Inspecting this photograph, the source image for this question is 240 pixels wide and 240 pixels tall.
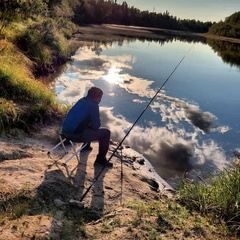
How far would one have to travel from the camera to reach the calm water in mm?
9375

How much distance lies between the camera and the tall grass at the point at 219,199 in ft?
16.0

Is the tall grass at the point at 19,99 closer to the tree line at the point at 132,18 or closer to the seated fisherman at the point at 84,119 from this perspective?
the seated fisherman at the point at 84,119

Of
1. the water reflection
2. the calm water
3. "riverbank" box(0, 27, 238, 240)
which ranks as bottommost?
the calm water

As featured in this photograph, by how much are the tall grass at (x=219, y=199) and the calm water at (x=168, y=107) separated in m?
2.58

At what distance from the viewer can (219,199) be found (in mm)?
5129

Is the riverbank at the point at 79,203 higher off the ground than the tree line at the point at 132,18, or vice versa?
the tree line at the point at 132,18

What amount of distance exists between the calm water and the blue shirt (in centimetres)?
266

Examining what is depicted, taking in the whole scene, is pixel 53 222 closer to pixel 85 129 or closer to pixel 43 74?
pixel 85 129

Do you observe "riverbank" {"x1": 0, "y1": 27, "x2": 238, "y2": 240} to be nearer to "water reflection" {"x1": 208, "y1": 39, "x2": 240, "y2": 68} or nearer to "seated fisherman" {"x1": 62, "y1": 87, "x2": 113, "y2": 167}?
"seated fisherman" {"x1": 62, "y1": 87, "x2": 113, "y2": 167}

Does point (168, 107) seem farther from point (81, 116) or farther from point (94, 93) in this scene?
point (81, 116)

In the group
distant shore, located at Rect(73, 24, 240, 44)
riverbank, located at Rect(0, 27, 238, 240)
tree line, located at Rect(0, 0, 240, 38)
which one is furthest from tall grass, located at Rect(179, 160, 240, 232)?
tree line, located at Rect(0, 0, 240, 38)

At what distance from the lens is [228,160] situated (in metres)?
9.26

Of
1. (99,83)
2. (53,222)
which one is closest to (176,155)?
(53,222)

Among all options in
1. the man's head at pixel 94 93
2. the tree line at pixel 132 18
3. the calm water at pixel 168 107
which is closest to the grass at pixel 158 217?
the man's head at pixel 94 93
